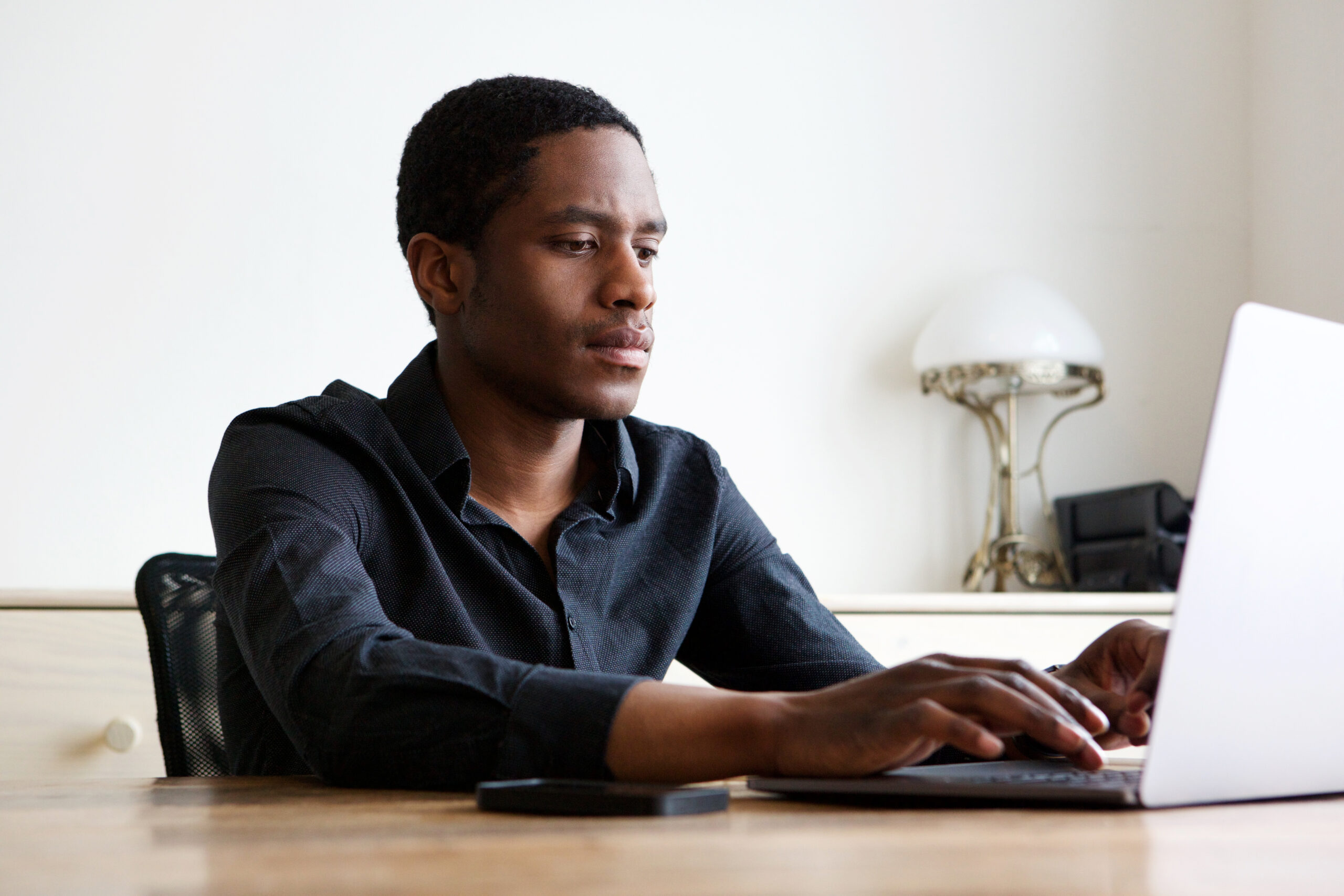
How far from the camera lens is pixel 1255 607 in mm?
552

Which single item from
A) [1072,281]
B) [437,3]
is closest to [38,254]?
[437,3]

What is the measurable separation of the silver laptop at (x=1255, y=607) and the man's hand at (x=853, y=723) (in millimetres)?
22

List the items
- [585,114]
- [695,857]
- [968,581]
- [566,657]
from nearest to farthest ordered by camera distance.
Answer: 1. [695,857]
2. [566,657]
3. [585,114]
4. [968,581]

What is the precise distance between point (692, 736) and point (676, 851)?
0.20 metres

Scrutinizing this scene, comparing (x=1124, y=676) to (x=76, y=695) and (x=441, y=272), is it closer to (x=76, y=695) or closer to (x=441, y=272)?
(x=441, y=272)

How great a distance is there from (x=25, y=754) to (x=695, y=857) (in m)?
1.38

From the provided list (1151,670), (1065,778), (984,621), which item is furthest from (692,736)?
(984,621)

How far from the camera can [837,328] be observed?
2365 millimetres

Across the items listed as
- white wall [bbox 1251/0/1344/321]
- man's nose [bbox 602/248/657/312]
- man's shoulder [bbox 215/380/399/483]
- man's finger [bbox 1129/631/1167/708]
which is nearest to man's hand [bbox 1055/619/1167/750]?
man's finger [bbox 1129/631/1167/708]

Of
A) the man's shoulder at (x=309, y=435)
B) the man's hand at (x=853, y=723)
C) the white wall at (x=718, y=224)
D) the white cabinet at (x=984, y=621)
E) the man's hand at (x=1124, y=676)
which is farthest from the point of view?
the white wall at (x=718, y=224)

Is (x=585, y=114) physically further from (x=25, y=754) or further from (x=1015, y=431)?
(x=1015, y=431)

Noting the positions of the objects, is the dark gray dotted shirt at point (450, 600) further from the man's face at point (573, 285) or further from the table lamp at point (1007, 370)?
the table lamp at point (1007, 370)

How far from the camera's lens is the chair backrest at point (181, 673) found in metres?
1.15

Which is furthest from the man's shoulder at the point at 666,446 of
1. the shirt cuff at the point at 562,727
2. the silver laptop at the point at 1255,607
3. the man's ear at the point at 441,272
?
the silver laptop at the point at 1255,607
